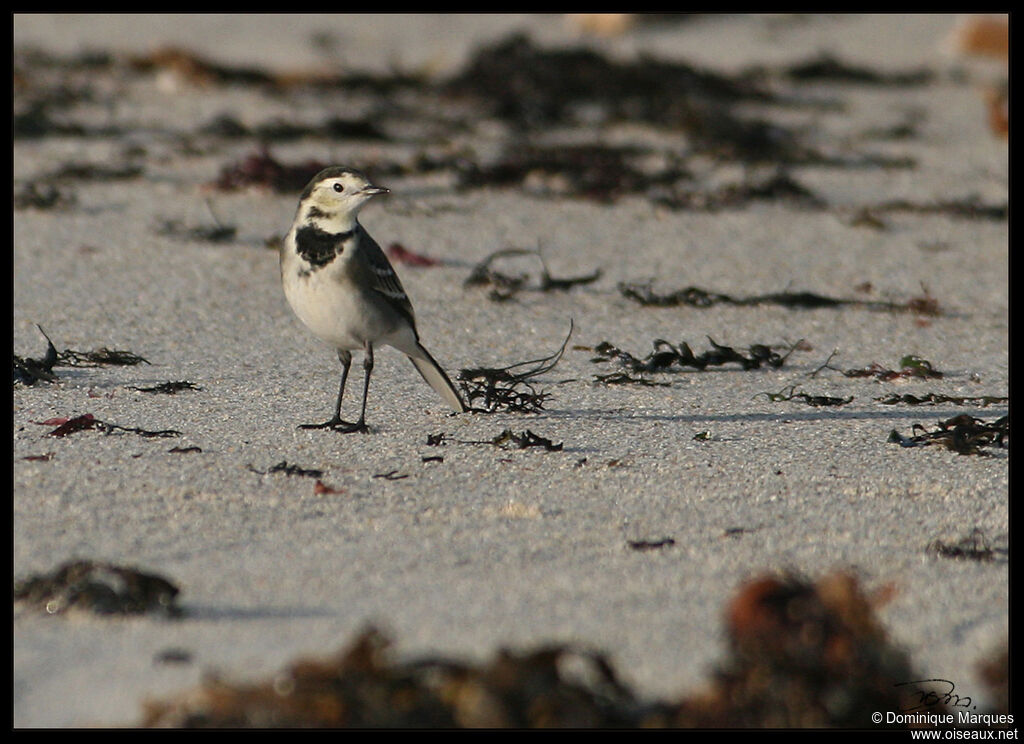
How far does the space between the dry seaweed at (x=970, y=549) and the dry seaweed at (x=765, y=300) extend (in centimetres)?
381

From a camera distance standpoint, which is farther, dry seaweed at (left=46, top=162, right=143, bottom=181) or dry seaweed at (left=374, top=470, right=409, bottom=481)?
dry seaweed at (left=46, top=162, right=143, bottom=181)

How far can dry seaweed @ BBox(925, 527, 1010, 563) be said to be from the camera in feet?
14.6

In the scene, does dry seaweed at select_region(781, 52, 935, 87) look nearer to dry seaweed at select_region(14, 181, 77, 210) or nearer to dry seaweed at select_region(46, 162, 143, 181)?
dry seaweed at select_region(46, 162, 143, 181)

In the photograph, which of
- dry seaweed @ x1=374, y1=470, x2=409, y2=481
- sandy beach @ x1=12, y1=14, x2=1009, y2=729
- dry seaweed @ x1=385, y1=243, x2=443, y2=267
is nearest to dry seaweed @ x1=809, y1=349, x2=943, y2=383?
sandy beach @ x1=12, y1=14, x2=1009, y2=729

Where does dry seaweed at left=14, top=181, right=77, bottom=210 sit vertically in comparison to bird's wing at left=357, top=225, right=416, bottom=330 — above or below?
below

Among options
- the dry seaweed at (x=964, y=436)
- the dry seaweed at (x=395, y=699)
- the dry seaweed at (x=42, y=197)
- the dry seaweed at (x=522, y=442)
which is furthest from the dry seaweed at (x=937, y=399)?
the dry seaweed at (x=42, y=197)

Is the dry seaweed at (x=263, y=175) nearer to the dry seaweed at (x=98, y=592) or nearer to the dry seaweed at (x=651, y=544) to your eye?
the dry seaweed at (x=651, y=544)

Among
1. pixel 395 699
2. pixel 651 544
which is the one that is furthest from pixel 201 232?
pixel 395 699

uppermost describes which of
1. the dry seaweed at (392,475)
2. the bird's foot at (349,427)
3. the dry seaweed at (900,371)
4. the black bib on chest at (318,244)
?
the black bib on chest at (318,244)

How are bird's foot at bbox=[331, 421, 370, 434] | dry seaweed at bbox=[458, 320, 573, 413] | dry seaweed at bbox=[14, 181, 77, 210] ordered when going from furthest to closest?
dry seaweed at bbox=[14, 181, 77, 210]
dry seaweed at bbox=[458, 320, 573, 413]
bird's foot at bbox=[331, 421, 370, 434]

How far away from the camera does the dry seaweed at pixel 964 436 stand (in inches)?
222
